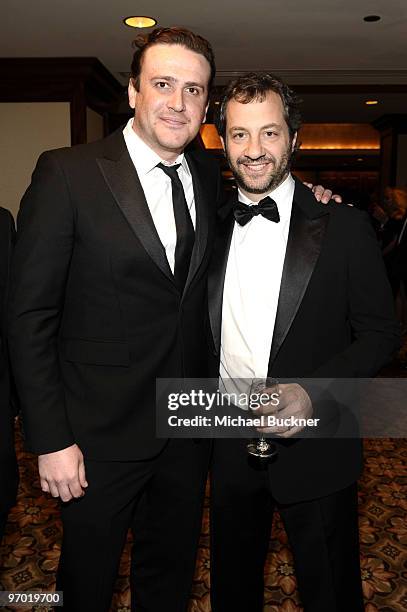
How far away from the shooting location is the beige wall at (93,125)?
7082 millimetres

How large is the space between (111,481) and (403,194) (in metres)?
5.73

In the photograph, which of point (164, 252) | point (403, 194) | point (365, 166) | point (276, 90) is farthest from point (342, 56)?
point (365, 166)

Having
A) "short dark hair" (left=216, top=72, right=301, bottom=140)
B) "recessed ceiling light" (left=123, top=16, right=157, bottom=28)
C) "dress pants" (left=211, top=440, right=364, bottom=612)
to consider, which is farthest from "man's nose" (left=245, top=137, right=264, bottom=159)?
"recessed ceiling light" (left=123, top=16, right=157, bottom=28)

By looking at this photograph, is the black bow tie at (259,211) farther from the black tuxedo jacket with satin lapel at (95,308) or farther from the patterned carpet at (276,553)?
the patterned carpet at (276,553)

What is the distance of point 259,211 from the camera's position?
1.88m

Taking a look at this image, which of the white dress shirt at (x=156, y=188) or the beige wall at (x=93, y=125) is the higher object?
the beige wall at (x=93, y=125)

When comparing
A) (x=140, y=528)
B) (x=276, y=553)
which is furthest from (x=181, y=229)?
(x=276, y=553)

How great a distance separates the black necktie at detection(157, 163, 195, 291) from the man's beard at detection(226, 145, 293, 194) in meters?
0.22

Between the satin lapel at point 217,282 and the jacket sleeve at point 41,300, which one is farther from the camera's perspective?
the satin lapel at point 217,282

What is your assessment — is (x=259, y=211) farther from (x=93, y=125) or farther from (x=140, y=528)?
(x=93, y=125)

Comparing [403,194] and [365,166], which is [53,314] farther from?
[365,166]

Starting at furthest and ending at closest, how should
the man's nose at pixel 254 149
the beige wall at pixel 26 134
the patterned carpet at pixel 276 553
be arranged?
the beige wall at pixel 26 134, the patterned carpet at pixel 276 553, the man's nose at pixel 254 149

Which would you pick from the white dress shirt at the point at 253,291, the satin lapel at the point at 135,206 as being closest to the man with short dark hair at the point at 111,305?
the satin lapel at the point at 135,206

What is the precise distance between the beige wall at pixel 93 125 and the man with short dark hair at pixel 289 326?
18.2 feet
